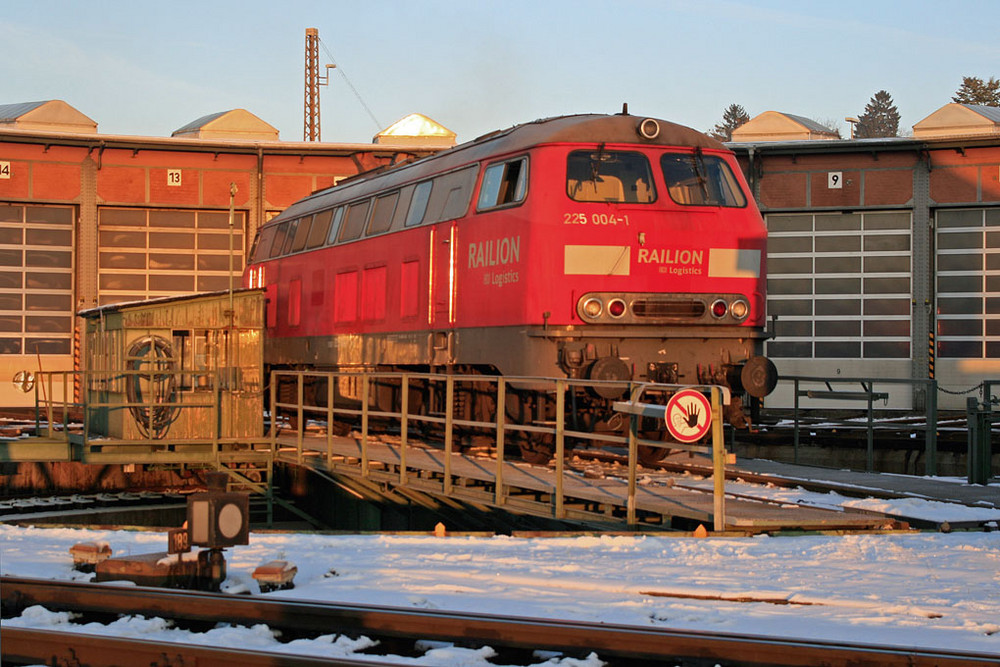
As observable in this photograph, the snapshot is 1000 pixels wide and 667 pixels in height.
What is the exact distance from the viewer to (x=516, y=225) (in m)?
12.9

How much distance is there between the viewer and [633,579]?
7445 millimetres

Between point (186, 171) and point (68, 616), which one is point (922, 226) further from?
point (68, 616)

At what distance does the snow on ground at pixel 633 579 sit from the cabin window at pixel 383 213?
7.39m

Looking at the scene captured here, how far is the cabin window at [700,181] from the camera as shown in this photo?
43.4ft

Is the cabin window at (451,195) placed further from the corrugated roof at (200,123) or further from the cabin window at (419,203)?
the corrugated roof at (200,123)

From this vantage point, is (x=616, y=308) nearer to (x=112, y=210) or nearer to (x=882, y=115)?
(x=112, y=210)

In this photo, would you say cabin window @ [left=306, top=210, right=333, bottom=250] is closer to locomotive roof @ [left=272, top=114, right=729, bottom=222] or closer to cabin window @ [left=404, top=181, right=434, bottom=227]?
cabin window @ [left=404, top=181, right=434, bottom=227]

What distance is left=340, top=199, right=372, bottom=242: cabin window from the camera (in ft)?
55.8

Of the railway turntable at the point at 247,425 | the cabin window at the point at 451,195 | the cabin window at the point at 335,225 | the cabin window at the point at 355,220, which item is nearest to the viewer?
the railway turntable at the point at 247,425

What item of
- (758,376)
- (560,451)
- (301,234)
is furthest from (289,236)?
(560,451)

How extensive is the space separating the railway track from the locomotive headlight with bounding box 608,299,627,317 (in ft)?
22.7

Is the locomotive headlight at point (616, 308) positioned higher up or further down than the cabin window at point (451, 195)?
further down

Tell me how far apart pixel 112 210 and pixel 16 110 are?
4.72 m

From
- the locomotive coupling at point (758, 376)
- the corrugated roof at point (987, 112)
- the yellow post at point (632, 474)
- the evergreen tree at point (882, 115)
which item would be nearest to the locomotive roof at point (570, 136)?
the locomotive coupling at point (758, 376)
